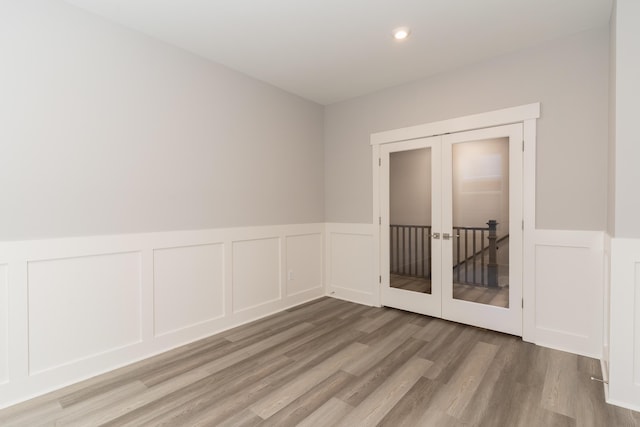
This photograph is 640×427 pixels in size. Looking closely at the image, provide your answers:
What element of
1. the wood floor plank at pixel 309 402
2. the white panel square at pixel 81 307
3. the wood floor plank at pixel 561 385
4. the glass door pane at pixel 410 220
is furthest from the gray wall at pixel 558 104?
the white panel square at pixel 81 307

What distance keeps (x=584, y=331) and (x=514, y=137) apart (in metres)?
1.80

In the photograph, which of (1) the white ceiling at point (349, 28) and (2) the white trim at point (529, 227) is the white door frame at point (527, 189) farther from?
(1) the white ceiling at point (349, 28)

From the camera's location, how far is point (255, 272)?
3492mm

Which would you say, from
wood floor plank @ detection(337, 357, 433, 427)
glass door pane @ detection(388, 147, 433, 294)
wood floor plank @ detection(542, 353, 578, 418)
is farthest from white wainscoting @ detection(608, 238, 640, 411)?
glass door pane @ detection(388, 147, 433, 294)

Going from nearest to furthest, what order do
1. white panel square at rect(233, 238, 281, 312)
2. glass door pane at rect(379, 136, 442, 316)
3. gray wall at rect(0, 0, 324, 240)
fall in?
gray wall at rect(0, 0, 324, 240), white panel square at rect(233, 238, 281, 312), glass door pane at rect(379, 136, 442, 316)

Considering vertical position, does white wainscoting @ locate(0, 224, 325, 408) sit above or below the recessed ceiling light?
below

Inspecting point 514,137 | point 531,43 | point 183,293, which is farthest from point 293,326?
point 531,43

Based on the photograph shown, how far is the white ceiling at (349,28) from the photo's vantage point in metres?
2.26

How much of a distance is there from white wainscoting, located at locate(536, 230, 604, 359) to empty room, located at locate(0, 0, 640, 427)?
1 cm

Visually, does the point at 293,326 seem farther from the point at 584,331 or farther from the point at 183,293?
the point at 584,331

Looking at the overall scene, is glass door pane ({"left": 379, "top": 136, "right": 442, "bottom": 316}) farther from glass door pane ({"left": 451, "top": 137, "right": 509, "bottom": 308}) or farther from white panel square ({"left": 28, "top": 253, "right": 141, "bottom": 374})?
white panel square ({"left": 28, "top": 253, "right": 141, "bottom": 374})

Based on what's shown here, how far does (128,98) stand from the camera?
8.17 ft

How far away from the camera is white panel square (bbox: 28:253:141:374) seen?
2.09 m

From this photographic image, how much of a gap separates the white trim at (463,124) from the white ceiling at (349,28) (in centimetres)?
56
